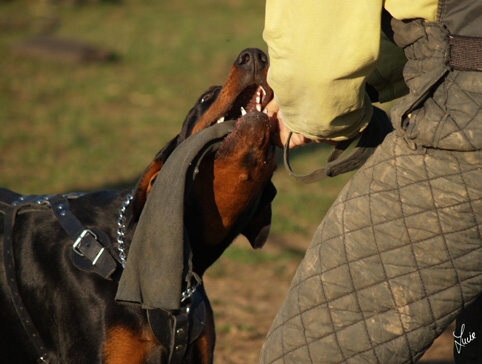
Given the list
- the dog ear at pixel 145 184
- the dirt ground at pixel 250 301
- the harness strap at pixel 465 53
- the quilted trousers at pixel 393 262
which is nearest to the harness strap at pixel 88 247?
the dog ear at pixel 145 184

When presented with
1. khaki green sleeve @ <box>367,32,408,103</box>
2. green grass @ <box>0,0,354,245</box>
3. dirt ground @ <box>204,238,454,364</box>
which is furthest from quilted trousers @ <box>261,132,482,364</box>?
green grass @ <box>0,0,354,245</box>

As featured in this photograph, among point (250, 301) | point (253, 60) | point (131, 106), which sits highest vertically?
point (253, 60)

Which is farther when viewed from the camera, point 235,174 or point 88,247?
point 88,247

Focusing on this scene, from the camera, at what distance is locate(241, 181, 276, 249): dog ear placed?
311 cm

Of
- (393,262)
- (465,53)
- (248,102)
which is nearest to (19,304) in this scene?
(248,102)

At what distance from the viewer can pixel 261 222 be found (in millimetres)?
3172

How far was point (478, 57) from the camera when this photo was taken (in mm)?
1904

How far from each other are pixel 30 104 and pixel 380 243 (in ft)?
26.3

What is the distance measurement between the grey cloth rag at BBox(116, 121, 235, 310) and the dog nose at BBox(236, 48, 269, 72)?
1.12 feet

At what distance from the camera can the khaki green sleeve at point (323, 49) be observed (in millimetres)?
1903

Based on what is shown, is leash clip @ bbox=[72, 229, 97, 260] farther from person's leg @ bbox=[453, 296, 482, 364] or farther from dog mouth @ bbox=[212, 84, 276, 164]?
person's leg @ bbox=[453, 296, 482, 364]

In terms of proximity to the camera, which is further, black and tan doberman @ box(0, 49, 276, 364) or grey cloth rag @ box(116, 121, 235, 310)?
black and tan doberman @ box(0, 49, 276, 364)

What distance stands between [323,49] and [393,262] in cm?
59

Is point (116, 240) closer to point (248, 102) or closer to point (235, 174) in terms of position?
point (235, 174)
